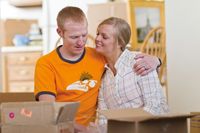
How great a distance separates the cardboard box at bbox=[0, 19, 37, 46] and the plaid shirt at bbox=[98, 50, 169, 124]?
131 inches

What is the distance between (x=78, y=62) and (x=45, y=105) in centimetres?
58

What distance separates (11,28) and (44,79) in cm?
339

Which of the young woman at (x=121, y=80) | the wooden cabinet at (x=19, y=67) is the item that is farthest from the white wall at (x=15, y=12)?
the young woman at (x=121, y=80)

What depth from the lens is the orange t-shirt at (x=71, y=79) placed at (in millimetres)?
1926

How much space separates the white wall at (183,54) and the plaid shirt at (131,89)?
243mm

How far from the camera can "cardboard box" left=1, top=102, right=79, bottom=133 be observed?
1.40m

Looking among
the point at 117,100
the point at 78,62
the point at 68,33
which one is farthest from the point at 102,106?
the point at 68,33

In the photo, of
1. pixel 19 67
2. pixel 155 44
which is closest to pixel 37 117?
pixel 155 44

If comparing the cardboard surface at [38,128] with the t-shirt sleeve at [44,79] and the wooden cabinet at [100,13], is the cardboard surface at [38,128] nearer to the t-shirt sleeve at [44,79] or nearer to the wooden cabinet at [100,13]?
the t-shirt sleeve at [44,79]

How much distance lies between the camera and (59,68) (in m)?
1.95

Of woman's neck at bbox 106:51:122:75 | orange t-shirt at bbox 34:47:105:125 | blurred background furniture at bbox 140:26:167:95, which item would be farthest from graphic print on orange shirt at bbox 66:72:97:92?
blurred background furniture at bbox 140:26:167:95

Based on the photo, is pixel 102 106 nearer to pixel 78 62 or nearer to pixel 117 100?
pixel 117 100

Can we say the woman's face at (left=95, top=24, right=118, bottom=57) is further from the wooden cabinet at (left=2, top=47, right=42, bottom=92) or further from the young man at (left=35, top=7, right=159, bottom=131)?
the wooden cabinet at (left=2, top=47, right=42, bottom=92)

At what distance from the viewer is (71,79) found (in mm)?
1951
